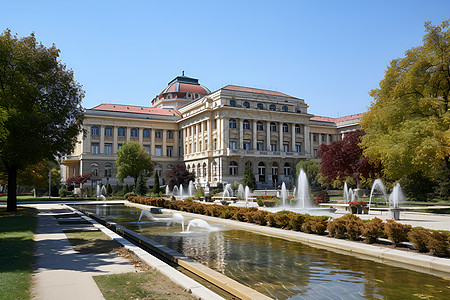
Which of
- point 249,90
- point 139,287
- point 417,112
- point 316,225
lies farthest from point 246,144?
point 139,287

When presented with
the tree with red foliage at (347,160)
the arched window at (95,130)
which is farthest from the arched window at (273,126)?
the arched window at (95,130)

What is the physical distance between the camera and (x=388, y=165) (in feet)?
84.8

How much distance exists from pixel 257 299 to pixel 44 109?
80.6 ft

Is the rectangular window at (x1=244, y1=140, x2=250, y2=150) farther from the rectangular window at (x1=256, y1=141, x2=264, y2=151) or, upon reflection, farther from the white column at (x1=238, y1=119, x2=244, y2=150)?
the rectangular window at (x1=256, y1=141, x2=264, y2=151)

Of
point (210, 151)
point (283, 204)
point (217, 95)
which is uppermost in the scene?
point (217, 95)

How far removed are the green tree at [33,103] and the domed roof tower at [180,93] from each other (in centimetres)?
6288

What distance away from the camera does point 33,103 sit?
25.1 meters

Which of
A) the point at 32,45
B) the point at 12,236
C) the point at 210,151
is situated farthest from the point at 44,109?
the point at 210,151

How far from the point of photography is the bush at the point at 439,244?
31.2 ft

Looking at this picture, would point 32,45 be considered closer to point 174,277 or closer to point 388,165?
point 174,277

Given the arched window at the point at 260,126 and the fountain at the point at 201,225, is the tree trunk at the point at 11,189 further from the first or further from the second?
the arched window at the point at 260,126

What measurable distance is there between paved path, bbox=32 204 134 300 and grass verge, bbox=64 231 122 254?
320 mm

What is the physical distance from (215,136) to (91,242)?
55.7m

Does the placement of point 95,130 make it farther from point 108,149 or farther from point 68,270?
point 68,270
